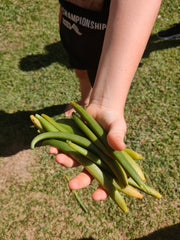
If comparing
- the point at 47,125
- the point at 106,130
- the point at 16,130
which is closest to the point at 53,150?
the point at 47,125

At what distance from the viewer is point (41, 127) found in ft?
7.70

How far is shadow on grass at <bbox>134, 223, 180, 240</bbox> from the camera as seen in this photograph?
3605 millimetres

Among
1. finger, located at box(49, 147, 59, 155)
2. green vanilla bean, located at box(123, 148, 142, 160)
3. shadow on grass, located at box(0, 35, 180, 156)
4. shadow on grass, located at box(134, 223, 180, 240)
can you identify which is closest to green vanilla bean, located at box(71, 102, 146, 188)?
green vanilla bean, located at box(123, 148, 142, 160)

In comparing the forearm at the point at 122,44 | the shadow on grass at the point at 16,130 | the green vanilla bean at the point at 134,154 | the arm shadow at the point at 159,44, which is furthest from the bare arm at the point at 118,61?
the arm shadow at the point at 159,44

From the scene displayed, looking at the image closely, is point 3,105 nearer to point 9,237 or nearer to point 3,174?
point 3,174

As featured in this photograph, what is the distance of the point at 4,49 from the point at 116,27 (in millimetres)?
4823

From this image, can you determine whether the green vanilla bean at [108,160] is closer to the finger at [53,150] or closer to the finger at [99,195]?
the finger at [99,195]

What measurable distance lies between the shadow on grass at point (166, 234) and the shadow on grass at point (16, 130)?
2902mm

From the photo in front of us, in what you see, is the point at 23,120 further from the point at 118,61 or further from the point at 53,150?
the point at 118,61

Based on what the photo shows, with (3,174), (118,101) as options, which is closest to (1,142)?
(3,174)

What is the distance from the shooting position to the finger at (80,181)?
2.02 metres

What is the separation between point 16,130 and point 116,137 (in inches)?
131

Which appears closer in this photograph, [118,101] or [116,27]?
[116,27]

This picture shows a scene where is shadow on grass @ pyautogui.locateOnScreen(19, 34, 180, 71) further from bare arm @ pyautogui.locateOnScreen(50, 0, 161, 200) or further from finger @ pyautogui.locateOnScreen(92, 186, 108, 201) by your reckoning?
finger @ pyautogui.locateOnScreen(92, 186, 108, 201)
